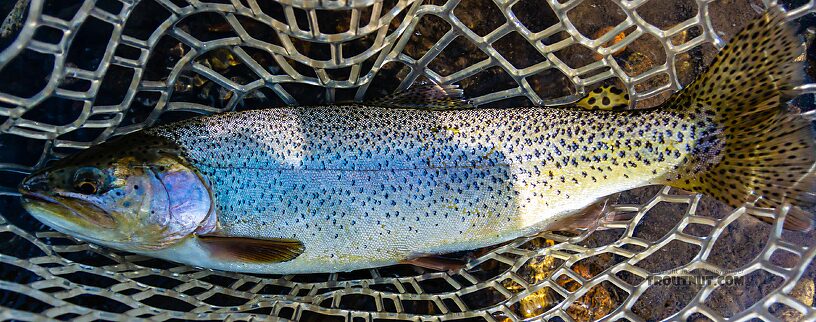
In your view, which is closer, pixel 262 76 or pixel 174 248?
pixel 174 248

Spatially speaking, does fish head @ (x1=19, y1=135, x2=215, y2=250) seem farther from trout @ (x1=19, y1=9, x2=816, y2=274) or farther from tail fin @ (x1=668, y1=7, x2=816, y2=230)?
tail fin @ (x1=668, y1=7, x2=816, y2=230)

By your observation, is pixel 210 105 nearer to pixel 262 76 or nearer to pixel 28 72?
pixel 262 76

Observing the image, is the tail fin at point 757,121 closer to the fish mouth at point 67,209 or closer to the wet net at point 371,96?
the wet net at point 371,96

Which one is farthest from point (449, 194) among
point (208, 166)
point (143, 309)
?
point (143, 309)

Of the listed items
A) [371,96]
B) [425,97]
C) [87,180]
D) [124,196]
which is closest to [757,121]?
[425,97]

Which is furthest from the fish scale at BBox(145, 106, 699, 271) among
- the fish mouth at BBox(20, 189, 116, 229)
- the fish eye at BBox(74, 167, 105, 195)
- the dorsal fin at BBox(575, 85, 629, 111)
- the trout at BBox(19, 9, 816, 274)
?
the fish mouth at BBox(20, 189, 116, 229)

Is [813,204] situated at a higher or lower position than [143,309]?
higher
